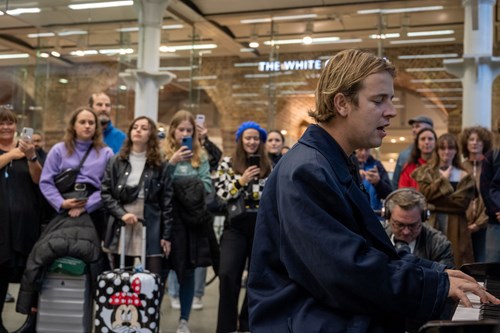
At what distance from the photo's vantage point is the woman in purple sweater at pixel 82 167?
4.95m

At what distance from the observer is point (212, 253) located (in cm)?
550

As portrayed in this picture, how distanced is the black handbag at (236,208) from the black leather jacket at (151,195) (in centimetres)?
48

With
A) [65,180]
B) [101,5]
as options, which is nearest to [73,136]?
[65,180]

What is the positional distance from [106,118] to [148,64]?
4.38 metres

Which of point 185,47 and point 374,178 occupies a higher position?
point 185,47

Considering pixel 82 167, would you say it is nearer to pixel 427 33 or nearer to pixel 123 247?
pixel 123 247

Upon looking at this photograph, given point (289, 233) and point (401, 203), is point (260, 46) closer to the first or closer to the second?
point (401, 203)

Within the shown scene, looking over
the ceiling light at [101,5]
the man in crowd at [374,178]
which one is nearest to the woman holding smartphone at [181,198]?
the man in crowd at [374,178]

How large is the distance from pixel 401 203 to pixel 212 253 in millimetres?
2345

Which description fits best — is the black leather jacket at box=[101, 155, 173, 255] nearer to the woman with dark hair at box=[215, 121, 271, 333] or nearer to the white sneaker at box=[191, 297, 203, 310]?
the woman with dark hair at box=[215, 121, 271, 333]

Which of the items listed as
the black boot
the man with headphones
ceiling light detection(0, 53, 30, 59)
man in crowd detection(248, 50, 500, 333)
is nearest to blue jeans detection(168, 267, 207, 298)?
the black boot

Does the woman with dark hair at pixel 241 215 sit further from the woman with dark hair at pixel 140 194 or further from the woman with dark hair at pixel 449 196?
the woman with dark hair at pixel 449 196

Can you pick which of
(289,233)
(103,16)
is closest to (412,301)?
(289,233)

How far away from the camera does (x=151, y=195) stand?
5043mm
